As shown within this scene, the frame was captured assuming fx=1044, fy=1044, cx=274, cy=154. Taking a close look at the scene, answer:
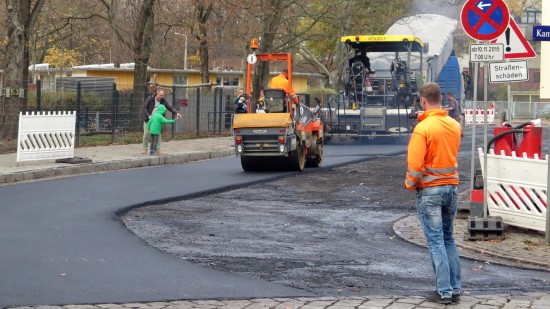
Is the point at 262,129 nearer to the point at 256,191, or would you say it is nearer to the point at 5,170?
the point at 256,191

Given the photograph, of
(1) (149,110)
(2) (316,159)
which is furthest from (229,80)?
(2) (316,159)

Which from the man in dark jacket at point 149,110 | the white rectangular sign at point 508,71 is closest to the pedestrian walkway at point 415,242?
the white rectangular sign at point 508,71

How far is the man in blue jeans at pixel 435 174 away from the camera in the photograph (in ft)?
27.9

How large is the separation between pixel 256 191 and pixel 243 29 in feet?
Answer: 81.8

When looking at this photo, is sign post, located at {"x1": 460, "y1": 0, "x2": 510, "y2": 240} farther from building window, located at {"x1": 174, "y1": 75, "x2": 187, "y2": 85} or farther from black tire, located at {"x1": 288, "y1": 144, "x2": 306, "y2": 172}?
building window, located at {"x1": 174, "y1": 75, "x2": 187, "y2": 85}

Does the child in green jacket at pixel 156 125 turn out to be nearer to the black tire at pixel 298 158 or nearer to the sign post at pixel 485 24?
the black tire at pixel 298 158

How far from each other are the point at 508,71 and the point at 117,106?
20.6m

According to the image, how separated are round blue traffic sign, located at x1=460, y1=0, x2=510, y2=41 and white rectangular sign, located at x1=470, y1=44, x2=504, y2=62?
11 cm

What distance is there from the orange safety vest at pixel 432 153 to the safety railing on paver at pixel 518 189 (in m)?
4.07

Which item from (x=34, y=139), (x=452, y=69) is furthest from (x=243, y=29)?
(x=34, y=139)

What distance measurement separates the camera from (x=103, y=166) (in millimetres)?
22781

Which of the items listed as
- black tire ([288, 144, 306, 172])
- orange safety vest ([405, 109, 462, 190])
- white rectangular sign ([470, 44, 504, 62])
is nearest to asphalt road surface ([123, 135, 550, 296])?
orange safety vest ([405, 109, 462, 190])

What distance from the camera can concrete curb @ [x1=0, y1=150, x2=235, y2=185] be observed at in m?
19.8

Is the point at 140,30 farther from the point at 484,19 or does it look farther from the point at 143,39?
the point at 484,19
